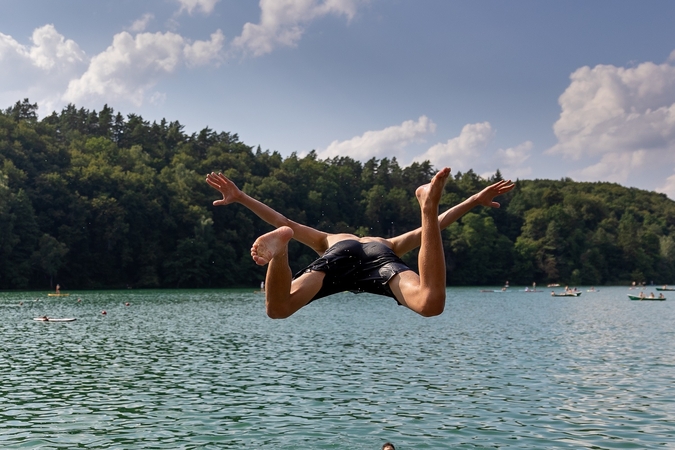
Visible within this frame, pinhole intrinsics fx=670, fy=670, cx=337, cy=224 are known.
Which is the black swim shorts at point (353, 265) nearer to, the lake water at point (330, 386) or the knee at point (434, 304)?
the knee at point (434, 304)

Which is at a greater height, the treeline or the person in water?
the treeline

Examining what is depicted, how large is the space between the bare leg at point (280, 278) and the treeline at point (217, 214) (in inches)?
3321

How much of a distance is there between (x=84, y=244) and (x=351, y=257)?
92.8m

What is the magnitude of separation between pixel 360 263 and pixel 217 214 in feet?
347

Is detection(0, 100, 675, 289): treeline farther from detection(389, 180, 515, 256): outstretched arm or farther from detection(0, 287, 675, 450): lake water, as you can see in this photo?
detection(389, 180, 515, 256): outstretched arm

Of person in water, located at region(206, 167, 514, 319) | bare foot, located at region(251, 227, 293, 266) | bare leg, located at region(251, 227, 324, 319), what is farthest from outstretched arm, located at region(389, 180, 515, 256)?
bare foot, located at region(251, 227, 293, 266)

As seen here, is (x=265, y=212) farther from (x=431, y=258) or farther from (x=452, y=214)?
(x=431, y=258)

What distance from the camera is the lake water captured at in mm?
16250

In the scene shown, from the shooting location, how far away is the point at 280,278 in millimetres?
6227

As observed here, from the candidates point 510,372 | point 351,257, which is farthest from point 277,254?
point 510,372

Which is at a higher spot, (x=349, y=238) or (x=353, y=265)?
(x=349, y=238)

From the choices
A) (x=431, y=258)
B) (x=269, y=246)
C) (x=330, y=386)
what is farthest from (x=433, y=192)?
(x=330, y=386)

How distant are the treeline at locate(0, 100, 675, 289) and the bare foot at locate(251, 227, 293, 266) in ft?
280

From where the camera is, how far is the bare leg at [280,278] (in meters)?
5.53
